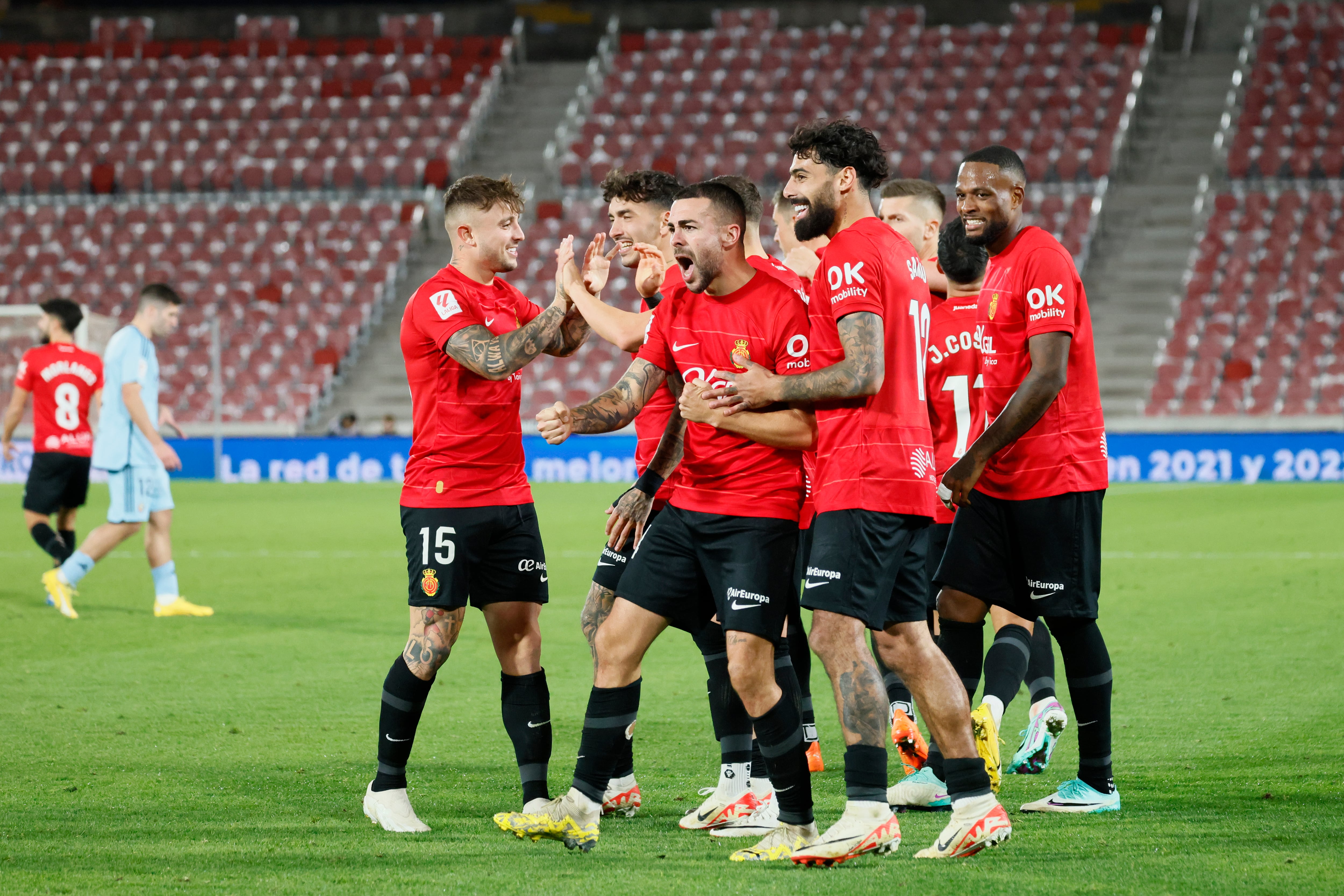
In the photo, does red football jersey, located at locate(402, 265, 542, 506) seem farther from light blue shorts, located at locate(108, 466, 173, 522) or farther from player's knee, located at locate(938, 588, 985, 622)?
light blue shorts, located at locate(108, 466, 173, 522)

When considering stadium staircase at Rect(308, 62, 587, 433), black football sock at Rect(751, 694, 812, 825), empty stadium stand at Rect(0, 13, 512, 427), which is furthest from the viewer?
empty stadium stand at Rect(0, 13, 512, 427)

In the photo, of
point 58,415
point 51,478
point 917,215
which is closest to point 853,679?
→ point 917,215

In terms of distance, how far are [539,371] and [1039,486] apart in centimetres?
2052

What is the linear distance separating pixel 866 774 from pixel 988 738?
0.92 metres

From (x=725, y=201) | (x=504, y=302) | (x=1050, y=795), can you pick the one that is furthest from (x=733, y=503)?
(x=1050, y=795)

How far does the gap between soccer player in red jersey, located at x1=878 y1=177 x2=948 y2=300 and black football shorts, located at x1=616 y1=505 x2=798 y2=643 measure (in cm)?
199

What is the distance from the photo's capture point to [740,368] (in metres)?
4.37

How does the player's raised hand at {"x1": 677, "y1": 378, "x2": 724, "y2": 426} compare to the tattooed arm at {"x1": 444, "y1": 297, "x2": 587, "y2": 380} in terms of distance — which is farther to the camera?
the tattooed arm at {"x1": 444, "y1": 297, "x2": 587, "y2": 380}

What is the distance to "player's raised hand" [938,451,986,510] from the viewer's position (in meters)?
4.76

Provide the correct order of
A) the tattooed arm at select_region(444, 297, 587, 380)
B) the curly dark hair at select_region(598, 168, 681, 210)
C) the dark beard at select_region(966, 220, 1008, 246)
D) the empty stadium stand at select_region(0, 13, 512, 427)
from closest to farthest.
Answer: the tattooed arm at select_region(444, 297, 587, 380) < the dark beard at select_region(966, 220, 1008, 246) < the curly dark hair at select_region(598, 168, 681, 210) < the empty stadium stand at select_region(0, 13, 512, 427)

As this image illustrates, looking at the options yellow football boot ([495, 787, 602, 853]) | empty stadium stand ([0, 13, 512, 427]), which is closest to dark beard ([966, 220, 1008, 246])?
yellow football boot ([495, 787, 602, 853])

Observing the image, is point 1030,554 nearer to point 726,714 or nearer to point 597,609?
point 726,714

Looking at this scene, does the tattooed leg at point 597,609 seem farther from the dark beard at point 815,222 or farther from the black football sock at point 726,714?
the dark beard at point 815,222

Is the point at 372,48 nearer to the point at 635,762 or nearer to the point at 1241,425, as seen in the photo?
the point at 1241,425
